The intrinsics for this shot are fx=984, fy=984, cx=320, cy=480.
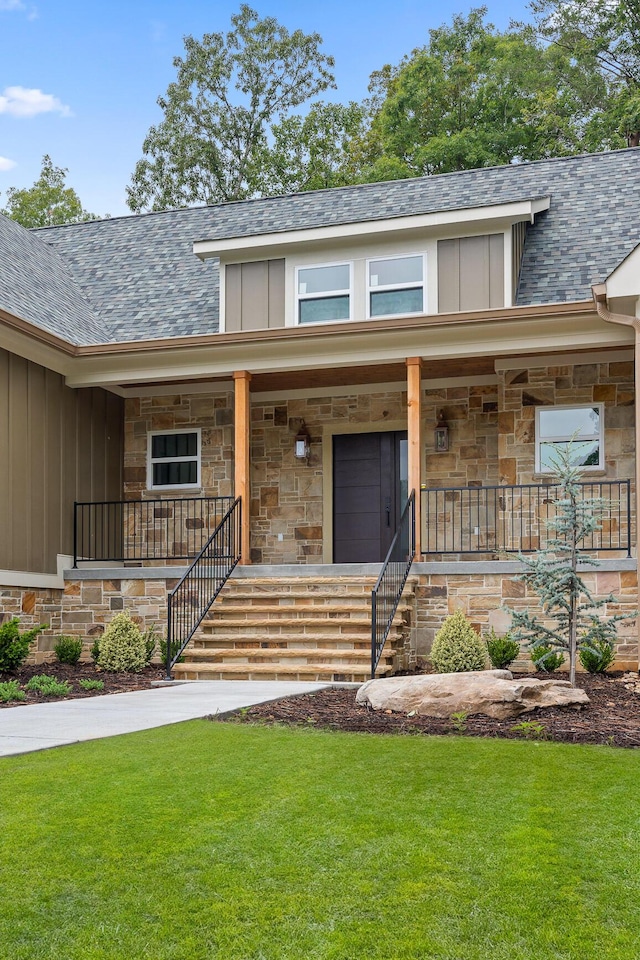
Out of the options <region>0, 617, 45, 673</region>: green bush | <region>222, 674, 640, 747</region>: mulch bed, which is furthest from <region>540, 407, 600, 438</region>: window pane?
<region>0, 617, 45, 673</region>: green bush

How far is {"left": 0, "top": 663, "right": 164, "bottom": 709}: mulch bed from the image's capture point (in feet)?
28.3

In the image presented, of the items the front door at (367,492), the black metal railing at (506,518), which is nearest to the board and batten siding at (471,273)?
the front door at (367,492)

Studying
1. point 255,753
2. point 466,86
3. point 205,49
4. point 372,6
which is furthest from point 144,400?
point 372,6

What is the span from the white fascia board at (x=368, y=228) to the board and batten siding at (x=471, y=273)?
33 centimetres

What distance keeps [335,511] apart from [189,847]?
10390mm

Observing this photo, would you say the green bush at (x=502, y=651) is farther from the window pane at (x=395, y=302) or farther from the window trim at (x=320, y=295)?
the window trim at (x=320, y=295)

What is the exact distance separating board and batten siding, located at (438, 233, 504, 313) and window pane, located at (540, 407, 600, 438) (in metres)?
1.55

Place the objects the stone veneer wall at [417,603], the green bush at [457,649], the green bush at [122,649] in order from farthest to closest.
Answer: the green bush at [122,649] < the stone veneer wall at [417,603] < the green bush at [457,649]

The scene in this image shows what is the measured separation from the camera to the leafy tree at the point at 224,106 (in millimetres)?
28531

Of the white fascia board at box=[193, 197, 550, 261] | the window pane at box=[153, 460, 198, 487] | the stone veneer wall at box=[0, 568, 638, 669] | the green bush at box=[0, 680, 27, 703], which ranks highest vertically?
the white fascia board at box=[193, 197, 550, 261]

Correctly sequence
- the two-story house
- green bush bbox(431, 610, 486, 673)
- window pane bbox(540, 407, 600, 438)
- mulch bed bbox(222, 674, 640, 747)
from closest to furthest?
mulch bed bbox(222, 674, 640, 747) < green bush bbox(431, 610, 486, 673) < the two-story house < window pane bbox(540, 407, 600, 438)

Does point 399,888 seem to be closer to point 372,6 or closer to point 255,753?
point 255,753

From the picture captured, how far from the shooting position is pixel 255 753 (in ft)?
17.2

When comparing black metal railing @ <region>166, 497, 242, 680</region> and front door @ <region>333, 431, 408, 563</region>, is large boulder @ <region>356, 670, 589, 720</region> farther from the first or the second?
front door @ <region>333, 431, 408, 563</region>
